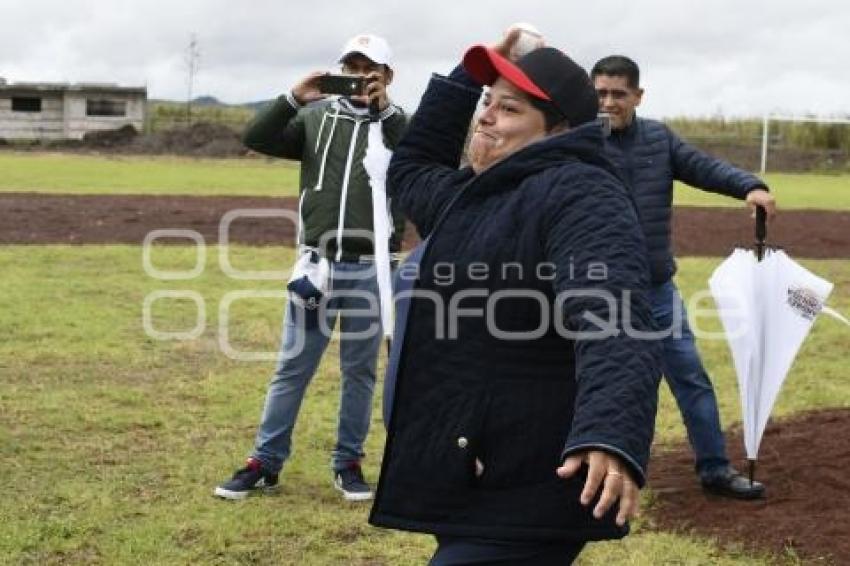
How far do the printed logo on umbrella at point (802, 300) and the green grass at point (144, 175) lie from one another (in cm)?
2108

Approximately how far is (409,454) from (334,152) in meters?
2.96

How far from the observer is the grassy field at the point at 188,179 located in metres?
27.6

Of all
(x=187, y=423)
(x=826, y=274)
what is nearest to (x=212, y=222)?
(x=826, y=274)

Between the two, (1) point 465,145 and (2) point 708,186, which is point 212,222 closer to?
(2) point 708,186

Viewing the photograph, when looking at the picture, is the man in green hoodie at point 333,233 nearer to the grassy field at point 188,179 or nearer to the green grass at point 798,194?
the green grass at point 798,194

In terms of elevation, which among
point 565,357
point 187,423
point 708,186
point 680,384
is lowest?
point 187,423

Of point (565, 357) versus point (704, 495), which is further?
point (704, 495)

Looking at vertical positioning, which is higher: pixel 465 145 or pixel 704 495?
pixel 465 145

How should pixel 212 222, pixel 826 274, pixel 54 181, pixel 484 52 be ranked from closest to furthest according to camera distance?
pixel 484 52 < pixel 826 274 < pixel 212 222 < pixel 54 181

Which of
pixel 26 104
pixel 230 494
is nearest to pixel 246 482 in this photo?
pixel 230 494

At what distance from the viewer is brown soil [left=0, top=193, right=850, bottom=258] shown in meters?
17.5

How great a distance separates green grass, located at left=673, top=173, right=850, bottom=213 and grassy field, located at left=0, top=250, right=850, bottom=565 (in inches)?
583

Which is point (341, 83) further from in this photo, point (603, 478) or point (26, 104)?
point (26, 104)

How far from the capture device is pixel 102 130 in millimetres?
54625
